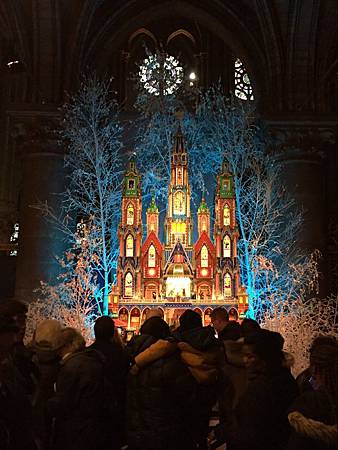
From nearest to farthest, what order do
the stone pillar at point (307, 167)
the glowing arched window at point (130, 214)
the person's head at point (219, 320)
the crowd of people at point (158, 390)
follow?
the crowd of people at point (158, 390), the person's head at point (219, 320), the glowing arched window at point (130, 214), the stone pillar at point (307, 167)

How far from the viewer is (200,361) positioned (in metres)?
4.39

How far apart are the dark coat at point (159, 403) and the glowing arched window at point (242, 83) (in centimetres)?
1858

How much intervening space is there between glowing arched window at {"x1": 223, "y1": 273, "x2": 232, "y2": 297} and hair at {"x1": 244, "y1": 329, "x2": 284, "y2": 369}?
44.2ft

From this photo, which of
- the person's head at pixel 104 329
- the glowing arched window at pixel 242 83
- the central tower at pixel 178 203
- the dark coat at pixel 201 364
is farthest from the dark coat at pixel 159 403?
the glowing arched window at pixel 242 83

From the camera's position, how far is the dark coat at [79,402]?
12.8 ft

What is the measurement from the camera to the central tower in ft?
57.2

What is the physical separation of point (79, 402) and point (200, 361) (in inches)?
40.0

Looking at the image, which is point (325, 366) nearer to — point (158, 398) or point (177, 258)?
point (158, 398)

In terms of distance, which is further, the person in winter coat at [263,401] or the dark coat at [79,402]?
the dark coat at [79,402]

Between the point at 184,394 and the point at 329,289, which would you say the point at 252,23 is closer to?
the point at 329,289

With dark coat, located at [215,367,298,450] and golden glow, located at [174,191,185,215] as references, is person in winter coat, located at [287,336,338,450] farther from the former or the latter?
golden glow, located at [174,191,185,215]

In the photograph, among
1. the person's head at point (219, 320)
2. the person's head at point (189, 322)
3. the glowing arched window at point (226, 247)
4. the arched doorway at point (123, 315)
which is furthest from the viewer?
the glowing arched window at point (226, 247)

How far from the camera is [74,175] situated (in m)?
18.5

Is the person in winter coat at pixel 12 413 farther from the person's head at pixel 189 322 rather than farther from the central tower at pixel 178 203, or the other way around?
the central tower at pixel 178 203
